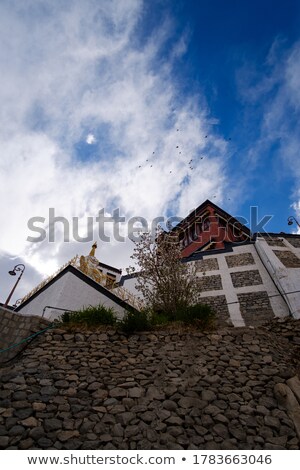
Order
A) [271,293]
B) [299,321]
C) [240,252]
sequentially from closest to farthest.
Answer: [299,321], [271,293], [240,252]

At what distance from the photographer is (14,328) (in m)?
7.73

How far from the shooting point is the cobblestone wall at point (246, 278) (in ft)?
48.4

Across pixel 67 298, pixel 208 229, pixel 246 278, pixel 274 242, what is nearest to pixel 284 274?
pixel 246 278

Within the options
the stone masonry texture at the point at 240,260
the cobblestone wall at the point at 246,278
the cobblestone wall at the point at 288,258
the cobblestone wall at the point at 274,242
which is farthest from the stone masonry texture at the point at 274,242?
the cobblestone wall at the point at 246,278

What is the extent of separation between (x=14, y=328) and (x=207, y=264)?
481 inches

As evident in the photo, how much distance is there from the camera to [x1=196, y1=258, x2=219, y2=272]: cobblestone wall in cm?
1658

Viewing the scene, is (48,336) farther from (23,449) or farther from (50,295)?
(50,295)

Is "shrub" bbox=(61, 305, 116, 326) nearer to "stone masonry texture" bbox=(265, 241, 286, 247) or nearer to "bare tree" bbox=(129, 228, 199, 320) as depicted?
"bare tree" bbox=(129, 228, 199, 320)

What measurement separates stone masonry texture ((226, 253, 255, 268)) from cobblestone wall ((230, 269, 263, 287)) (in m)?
0.82

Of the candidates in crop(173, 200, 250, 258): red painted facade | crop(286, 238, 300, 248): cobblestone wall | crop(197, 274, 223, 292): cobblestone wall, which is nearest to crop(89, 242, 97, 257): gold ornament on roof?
crop(173, 200, 250, 258): red painted facade

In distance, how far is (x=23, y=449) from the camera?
16.2ft

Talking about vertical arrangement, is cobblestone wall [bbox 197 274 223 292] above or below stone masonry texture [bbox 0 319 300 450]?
above

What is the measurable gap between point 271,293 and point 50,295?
11.3 m
